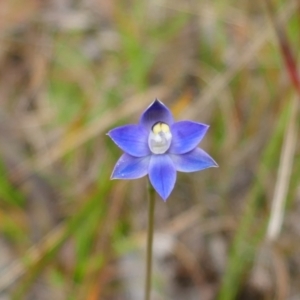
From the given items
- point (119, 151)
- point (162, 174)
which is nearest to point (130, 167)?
point (162, 174)

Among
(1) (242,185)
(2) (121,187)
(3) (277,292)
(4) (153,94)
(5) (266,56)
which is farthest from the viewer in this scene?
(5) (266,56)

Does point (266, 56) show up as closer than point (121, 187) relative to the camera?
No

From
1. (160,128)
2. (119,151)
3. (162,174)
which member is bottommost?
(162,174)

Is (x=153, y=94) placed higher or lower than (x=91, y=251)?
higher

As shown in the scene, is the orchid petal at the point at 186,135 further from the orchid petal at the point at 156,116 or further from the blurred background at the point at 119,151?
the blurred background at the point at 119,151

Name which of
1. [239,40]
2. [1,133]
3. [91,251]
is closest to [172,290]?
[91,251]

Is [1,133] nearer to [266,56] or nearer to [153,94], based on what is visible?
[153,94]

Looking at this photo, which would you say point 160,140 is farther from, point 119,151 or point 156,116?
point 119,151
